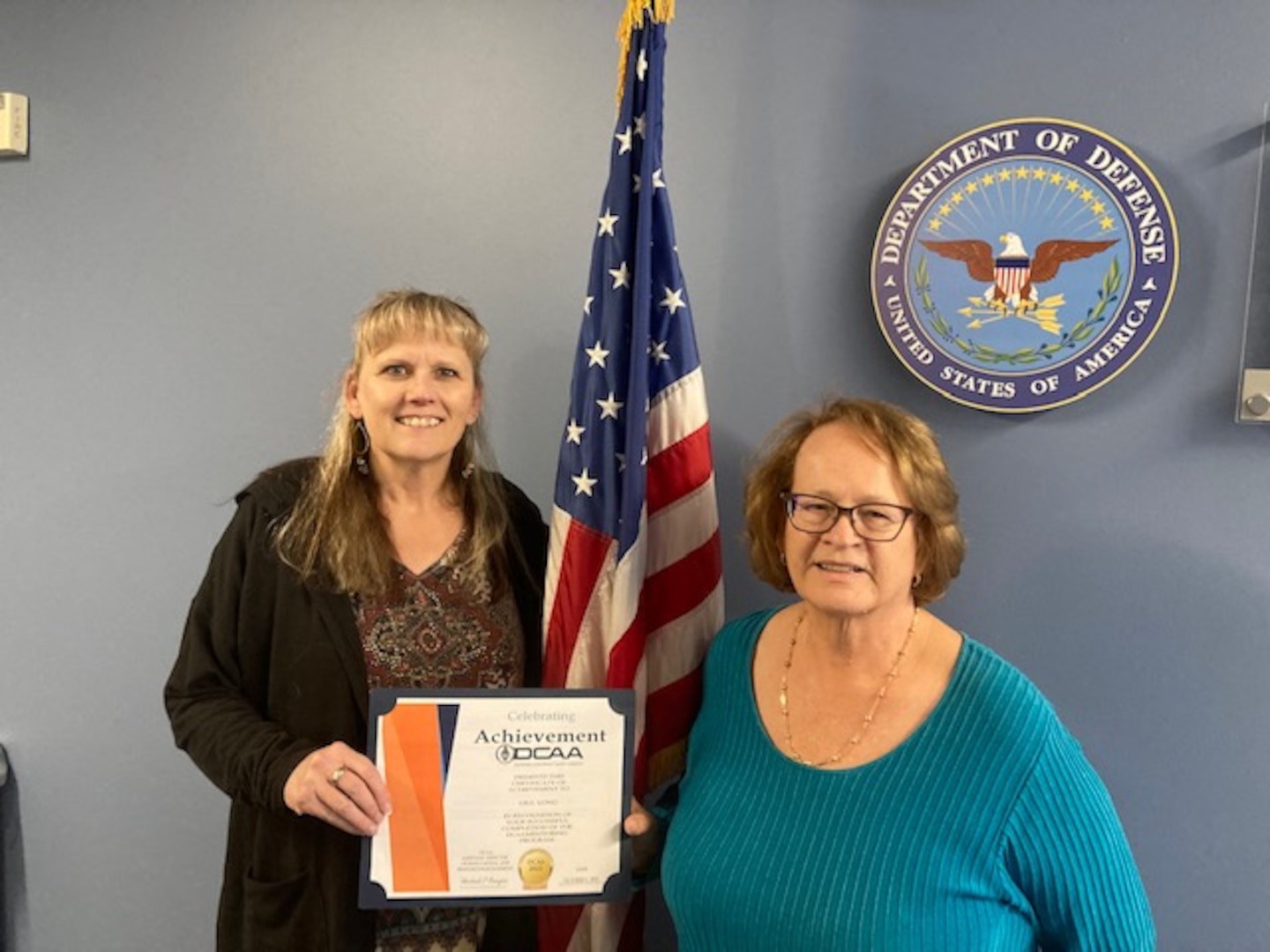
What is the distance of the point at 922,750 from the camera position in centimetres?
117

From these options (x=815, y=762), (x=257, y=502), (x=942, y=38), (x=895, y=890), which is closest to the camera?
(x=895, y=890)

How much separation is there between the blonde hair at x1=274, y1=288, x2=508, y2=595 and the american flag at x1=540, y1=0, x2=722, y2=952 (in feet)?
0.40

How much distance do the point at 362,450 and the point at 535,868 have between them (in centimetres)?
68

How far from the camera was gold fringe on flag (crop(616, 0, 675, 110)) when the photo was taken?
54.9 inches

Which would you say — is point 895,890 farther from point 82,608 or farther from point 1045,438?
point 82,608

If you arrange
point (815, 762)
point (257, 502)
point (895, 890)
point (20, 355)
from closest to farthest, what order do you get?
1. point (895, 890)
2. point (815, 762)
3. point (257, 502)
4. point (20, 355)

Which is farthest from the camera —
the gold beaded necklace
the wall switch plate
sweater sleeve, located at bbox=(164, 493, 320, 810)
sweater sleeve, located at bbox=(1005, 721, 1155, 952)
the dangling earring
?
the wall switch plate

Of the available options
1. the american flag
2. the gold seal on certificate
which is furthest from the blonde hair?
the gold seal on certificate

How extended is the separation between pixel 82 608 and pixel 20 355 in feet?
1.75

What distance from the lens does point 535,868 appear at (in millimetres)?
1294

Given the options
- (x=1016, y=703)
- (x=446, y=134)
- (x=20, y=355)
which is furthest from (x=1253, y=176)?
(x=20, y=355)

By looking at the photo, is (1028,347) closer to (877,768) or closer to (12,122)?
(877,768)

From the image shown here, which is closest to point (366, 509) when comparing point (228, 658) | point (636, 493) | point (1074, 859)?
point (228, 658)

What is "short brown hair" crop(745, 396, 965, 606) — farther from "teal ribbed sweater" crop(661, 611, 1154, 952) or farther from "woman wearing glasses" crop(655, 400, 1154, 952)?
"teal ribbed sweater" crop(661, 611, 1154, 952)
